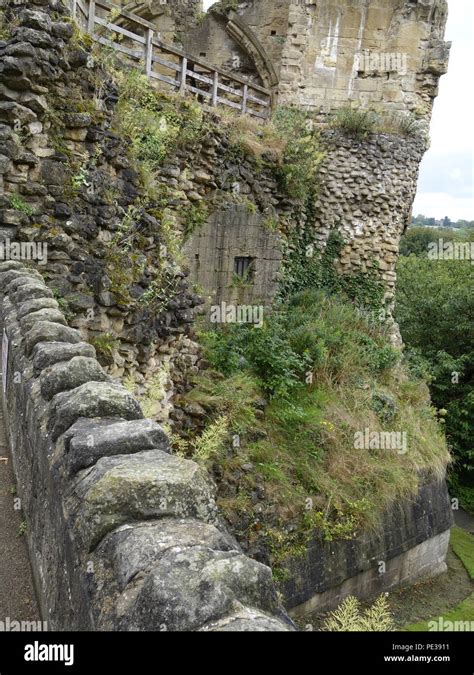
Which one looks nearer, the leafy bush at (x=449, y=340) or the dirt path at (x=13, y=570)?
the dirt path at (x=13, y=570)

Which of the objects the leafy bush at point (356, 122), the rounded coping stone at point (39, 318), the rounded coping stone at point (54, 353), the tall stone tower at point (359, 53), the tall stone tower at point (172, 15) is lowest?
the rounded coping stone at point (54, 353)

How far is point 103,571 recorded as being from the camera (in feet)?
6.00

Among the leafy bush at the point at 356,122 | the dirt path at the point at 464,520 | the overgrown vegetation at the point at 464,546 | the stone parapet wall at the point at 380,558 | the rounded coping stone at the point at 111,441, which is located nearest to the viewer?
the rounded coping stone at the point at 111,441

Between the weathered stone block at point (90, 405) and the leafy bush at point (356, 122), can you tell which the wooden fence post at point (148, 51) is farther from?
the weathered stone block at point (90, 405)

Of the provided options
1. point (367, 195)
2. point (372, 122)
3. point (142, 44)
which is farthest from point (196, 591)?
point (372, 122)

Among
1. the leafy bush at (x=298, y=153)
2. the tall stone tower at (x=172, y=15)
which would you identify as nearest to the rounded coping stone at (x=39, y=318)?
the leafy bush at (x=298, y=153)

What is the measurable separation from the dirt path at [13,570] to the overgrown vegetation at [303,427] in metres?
4.44

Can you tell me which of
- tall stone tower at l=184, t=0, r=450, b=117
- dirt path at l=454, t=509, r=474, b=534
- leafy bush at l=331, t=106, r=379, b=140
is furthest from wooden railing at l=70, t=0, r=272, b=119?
dirt path at l=454, t=509, r=474, b=534

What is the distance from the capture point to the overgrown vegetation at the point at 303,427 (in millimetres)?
7742

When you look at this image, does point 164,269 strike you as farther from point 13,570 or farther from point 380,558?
point 380,558

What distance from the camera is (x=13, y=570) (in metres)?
2.69

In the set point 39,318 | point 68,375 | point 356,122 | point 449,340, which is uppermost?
point 356,122

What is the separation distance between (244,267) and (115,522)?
9.61 metres

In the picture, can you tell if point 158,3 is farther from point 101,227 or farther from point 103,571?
point 103,571
